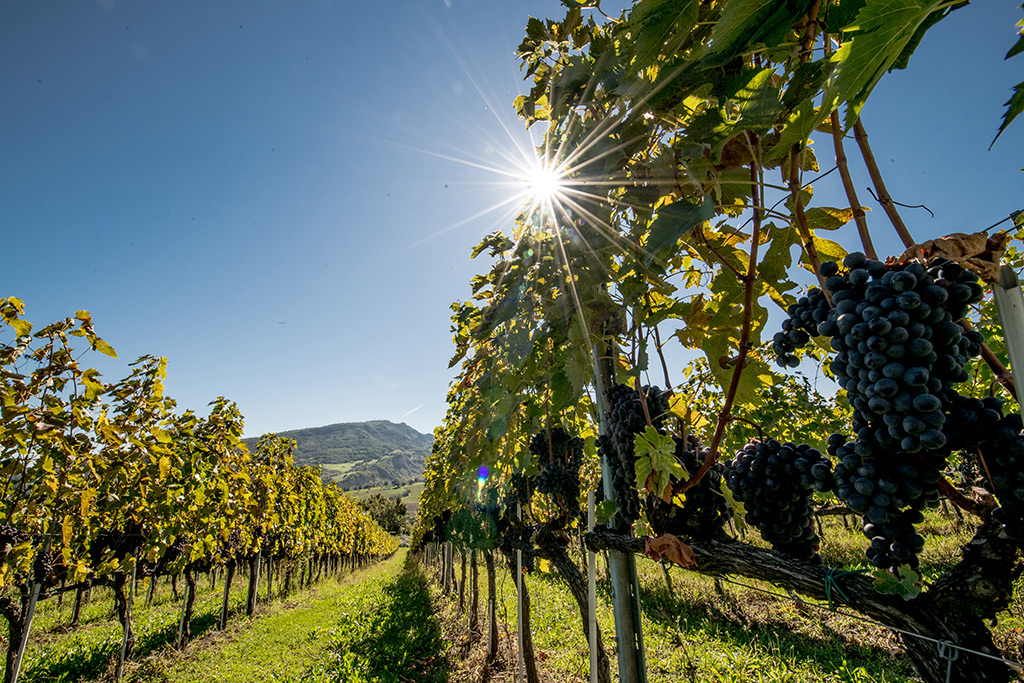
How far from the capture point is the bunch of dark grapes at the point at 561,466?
304 centimetres

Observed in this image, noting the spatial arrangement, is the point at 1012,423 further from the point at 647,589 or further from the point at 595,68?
the point at 647,589

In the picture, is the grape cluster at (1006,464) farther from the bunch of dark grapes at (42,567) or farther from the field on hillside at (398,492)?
the field on hillside at (398,492)

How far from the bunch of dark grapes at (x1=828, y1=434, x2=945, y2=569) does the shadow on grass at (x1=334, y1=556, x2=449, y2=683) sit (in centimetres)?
727

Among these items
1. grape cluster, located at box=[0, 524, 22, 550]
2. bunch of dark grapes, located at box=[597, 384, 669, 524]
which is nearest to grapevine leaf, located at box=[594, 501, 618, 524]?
bunch of dark grapes, located at box=[597, 384, 669, 524]

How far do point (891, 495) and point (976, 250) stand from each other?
42cm

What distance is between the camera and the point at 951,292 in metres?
0.72

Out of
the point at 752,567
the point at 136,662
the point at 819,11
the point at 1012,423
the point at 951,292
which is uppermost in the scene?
the point at 819,11

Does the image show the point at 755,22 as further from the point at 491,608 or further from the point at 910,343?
the point at 491,608

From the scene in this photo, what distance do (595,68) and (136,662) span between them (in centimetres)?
1131

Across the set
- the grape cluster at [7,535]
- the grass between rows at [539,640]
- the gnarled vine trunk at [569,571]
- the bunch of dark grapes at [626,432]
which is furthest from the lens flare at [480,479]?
the grape cluster at [7,535]

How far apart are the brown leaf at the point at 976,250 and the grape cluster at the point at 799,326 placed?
0.21 meters

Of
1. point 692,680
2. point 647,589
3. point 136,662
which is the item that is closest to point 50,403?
point 692,680

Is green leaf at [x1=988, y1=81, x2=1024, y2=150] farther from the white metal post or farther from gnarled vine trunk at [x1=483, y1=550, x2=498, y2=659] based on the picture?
gnarled vine trunk at [x1=483, y1=550, x2=498, y2=659]

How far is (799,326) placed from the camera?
37.7 inches
